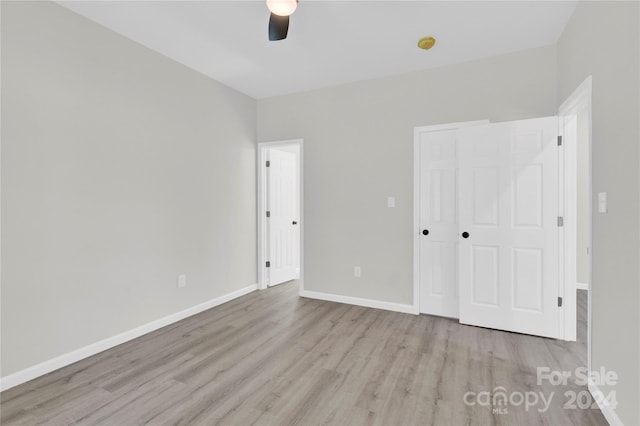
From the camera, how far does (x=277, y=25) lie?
7.03 ft

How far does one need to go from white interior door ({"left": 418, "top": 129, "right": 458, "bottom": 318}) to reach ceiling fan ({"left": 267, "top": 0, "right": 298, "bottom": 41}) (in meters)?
1.97

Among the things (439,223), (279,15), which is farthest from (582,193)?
(279,15)

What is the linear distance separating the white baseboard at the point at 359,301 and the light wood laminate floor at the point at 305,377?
0.91 ft

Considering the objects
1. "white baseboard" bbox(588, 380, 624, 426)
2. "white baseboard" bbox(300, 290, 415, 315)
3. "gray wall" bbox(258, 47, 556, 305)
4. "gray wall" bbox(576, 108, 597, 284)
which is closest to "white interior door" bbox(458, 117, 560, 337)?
"gray wall" bbox(258, 47, 556, 305)

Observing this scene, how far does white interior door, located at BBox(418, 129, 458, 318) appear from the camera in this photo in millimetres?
3363

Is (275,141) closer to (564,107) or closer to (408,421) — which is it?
(564,107)

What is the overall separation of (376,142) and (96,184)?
2843mm

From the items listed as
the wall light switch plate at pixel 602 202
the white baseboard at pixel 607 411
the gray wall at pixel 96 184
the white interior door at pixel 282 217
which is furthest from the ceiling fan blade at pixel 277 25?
the white baseboard at pixel 607 411

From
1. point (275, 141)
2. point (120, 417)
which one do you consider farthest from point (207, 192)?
point (120, 417)

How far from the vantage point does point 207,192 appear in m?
3.71

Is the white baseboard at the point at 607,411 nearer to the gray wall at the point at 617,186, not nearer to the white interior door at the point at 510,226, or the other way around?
the gray wall at the point at 617,186

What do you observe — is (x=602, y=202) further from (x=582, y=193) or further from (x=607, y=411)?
(x=582, y=193)

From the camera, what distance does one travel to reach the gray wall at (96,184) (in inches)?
85.0

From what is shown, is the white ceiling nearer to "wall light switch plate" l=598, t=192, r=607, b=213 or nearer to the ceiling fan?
the ceiling fan
